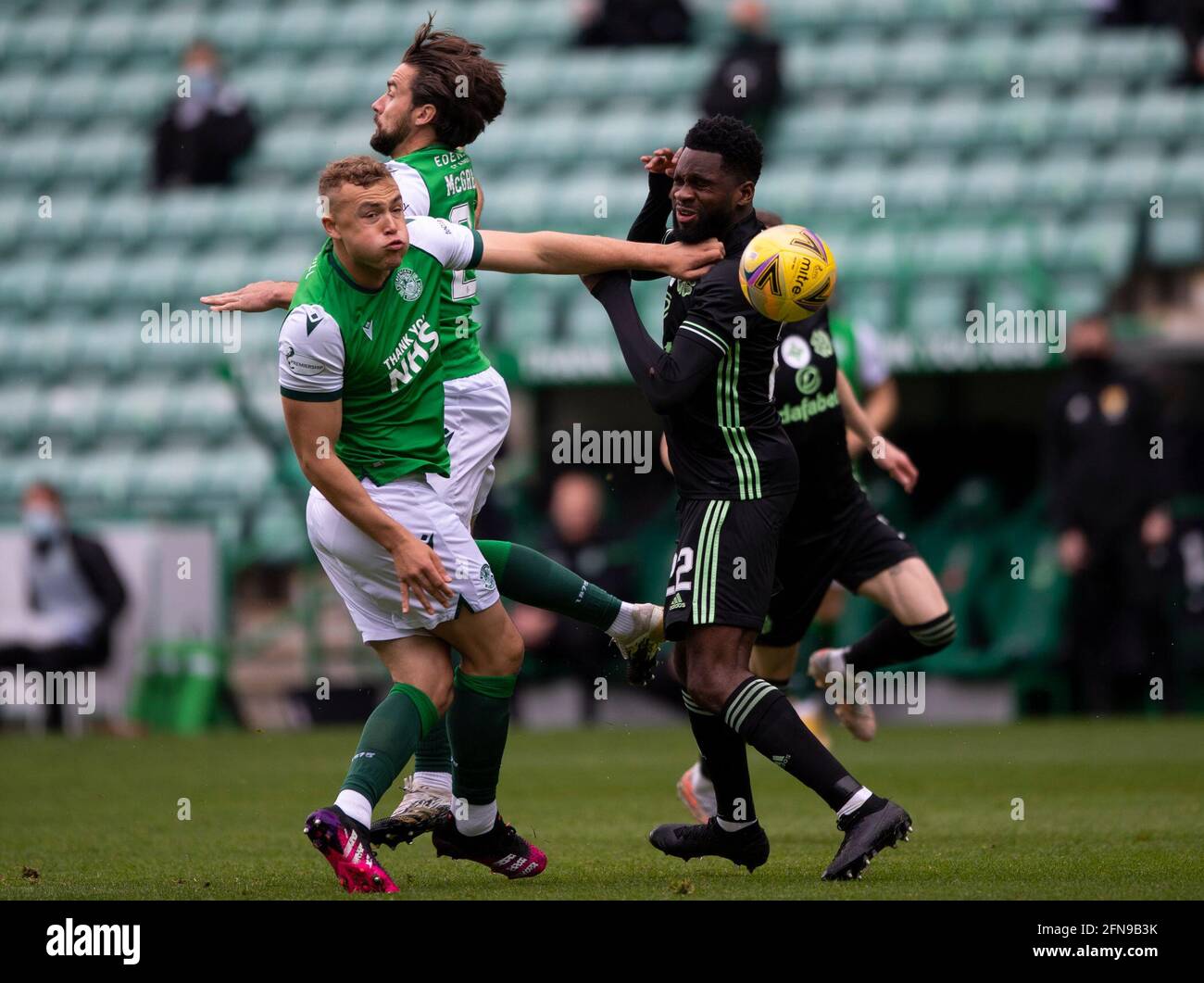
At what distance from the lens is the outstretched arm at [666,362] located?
211 inches

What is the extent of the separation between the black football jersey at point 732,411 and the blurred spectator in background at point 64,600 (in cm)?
783

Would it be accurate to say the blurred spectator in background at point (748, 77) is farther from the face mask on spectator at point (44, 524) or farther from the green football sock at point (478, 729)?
the green football sock at point (478, 729)

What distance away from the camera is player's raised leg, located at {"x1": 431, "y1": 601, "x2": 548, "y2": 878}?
552cm

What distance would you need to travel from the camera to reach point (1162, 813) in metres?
7.17

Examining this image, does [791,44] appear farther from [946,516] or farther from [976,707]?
[976,707]

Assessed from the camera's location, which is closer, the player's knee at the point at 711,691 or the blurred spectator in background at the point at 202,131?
the player's knee at the point at 711,691

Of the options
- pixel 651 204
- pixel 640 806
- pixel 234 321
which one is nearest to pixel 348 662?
pixel 234 321

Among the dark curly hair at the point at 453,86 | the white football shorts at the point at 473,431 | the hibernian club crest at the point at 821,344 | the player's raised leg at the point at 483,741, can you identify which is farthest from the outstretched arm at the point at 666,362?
A: the hibernian club crest at the point at 821,344

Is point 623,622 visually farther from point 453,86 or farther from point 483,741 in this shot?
point 453,86

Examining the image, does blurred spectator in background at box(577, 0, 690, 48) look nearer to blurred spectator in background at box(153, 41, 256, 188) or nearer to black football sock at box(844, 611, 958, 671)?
blurred spectator in background at box(153, 41, 256, 188)

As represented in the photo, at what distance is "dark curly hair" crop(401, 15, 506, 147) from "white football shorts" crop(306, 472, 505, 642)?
118cm

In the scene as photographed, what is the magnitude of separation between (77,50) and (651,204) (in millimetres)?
13644

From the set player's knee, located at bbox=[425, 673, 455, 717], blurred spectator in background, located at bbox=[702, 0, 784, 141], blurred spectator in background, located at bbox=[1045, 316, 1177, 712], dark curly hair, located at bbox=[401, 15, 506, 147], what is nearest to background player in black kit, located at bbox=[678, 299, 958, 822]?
dark curly hair, located at bbox=[401, 15, 506, 147]

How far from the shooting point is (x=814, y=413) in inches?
276
